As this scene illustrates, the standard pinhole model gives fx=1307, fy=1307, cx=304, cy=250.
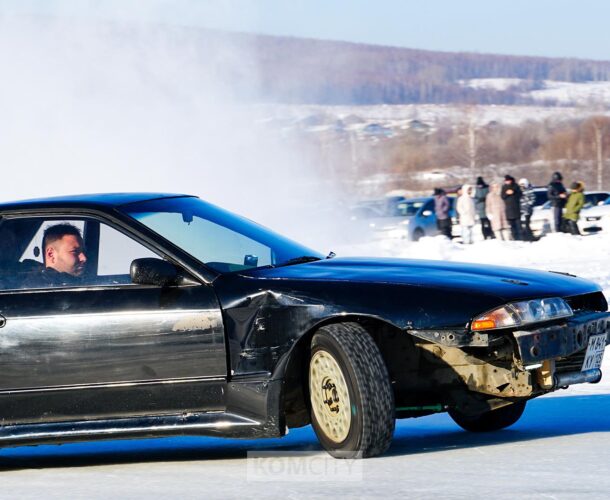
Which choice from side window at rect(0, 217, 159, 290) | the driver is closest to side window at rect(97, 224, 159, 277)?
side window at rect(0, 217, 159, 290)

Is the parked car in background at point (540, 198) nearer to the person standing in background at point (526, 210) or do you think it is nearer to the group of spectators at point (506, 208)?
the person standing in background at point (526, 210)

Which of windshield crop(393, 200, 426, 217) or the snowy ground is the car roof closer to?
the snowy ground

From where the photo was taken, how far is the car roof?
6578mm

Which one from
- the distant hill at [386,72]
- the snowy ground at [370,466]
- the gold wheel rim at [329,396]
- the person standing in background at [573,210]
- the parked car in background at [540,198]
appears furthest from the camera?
the distant hill at [386,72]

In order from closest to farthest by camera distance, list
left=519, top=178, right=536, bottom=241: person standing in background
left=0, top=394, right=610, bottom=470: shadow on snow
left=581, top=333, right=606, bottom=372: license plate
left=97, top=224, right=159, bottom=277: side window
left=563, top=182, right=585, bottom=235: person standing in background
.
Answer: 1. left=581, top=333, right=606, bottom=372: license plate
2. left=97, top=224, right=159, bottom=277: side window
3. left=0, top=394, right=610, bottom=470: shadow on snow
4. left=563, top=182, right=585, bottom=235: person standing in background
5. left=519, top=178, right=536, bottom=241: person standing in background

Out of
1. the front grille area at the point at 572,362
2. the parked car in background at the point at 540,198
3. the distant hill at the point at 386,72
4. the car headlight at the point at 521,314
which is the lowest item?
the front grille area at the point at 572,362

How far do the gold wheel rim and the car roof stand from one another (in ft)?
4.55

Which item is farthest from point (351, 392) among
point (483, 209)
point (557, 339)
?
point (483, 209)

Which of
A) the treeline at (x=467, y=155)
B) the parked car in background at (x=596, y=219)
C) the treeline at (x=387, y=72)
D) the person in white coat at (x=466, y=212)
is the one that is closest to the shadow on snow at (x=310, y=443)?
Result: the person in white coat at (x=466, y=212)

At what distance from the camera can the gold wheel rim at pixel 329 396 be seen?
5.84m

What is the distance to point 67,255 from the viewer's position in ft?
21.3

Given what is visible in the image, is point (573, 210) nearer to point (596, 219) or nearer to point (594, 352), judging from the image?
point (596, 219)

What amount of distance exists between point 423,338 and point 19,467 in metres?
2.29

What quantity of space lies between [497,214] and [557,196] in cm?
161
